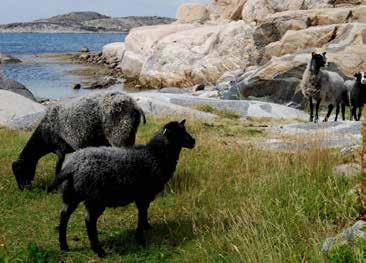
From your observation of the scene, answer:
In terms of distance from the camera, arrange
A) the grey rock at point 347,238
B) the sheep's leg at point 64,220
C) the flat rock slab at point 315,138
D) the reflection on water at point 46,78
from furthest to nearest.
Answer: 1. the reflection on water at point 46,78
2. the flat rock slab at point 315,138
3. the sheep's leg at point 64,220
4. the grey rock at point 347,238

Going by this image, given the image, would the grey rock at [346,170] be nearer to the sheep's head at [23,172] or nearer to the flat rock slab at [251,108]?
the sheep's head at [23,172]

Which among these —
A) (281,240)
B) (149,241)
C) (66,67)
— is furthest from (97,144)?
(66,67)

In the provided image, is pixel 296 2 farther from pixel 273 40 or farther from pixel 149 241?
pixel 149 241

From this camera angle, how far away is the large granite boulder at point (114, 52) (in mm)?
58062

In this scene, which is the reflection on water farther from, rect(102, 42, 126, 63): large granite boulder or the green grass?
the green grass

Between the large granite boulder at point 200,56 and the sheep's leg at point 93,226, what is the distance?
87.6ft

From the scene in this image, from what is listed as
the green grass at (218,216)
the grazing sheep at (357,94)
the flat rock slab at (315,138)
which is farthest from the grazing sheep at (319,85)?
the green grass at (218,216)

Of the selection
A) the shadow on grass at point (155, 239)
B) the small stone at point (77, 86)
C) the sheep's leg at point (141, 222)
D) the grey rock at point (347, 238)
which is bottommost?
the small stone at point (77, 86)

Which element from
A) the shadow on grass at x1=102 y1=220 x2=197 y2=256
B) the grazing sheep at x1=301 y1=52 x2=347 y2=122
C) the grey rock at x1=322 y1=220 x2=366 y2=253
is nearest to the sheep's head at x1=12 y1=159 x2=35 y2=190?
the shadow on grass at x1=102 y1=220 x2=197 y2=256

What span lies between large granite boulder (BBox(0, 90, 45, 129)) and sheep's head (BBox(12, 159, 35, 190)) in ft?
18.2

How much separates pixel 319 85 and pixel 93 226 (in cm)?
1185

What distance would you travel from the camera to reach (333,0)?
34719mm

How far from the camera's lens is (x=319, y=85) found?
56.1 feet

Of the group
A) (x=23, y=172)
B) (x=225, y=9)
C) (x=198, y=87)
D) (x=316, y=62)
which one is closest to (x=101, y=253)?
(x=23, y=172)
